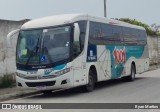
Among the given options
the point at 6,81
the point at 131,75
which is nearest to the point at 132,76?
the point at 131,75

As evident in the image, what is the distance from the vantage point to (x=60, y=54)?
1578cm

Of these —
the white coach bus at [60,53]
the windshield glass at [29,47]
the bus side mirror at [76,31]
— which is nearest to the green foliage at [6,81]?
the white coach bus at [60,53]

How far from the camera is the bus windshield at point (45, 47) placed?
15.8 m

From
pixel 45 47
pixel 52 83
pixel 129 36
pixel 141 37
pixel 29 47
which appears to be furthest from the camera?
pixel 141 37

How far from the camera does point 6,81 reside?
20672 millimetres

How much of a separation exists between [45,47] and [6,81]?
5.48 meters

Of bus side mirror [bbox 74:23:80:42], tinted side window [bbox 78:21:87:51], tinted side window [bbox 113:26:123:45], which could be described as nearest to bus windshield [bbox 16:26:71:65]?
bus side mirror [bbox 74:23:80:42]

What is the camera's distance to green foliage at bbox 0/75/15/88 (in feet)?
66.9

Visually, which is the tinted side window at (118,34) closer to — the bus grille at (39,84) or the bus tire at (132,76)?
the bus tire at (132,76)

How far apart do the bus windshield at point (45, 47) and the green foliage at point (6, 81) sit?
14.2 feet

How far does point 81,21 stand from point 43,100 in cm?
377

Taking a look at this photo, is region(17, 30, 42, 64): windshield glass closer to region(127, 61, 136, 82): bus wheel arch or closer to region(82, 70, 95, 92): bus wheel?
region(82, 70, 95, 92): bus wheel

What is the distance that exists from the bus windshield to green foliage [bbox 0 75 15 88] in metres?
4.32

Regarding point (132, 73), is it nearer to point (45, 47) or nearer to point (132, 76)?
point (132, 76)
